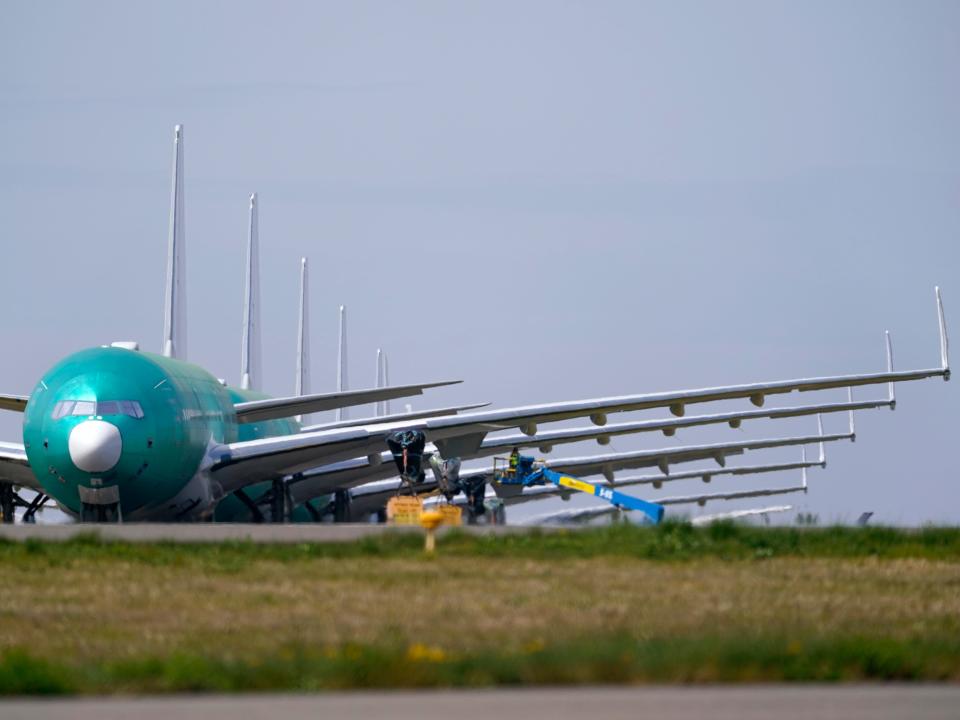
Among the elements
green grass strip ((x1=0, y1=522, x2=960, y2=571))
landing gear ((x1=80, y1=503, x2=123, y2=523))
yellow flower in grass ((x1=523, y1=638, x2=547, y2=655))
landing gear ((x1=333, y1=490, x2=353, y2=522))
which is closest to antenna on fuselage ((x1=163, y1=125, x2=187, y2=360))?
landing gear ((x1=333, y1=490, x2=353, y2=522))

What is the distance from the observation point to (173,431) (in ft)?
102

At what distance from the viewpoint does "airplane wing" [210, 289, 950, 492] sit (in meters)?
33.9

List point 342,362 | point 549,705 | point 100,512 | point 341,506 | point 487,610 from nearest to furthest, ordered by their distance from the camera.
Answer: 1. point 549,705
2. point 487,610
3. point 100,512
4. point 341,506
5. point 342,362

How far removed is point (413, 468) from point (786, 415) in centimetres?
1469

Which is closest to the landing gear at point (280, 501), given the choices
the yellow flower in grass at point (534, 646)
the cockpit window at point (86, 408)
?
the cockpit window at point (86, 408)

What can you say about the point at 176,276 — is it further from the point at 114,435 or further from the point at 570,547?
the point at 570,547

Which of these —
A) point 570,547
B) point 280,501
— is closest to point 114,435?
point 280,501

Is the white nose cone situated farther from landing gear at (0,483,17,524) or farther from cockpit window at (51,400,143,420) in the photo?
landing gear at (0,483,17,524)

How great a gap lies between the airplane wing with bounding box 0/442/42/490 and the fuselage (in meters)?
1.88

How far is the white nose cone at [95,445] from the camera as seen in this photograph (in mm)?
28953

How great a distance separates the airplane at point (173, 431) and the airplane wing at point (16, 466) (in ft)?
0.14

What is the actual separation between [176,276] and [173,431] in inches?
683

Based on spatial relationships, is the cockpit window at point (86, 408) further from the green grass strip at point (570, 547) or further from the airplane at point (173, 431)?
the green grass strip at point (570, 547)

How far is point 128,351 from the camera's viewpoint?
32.0m
